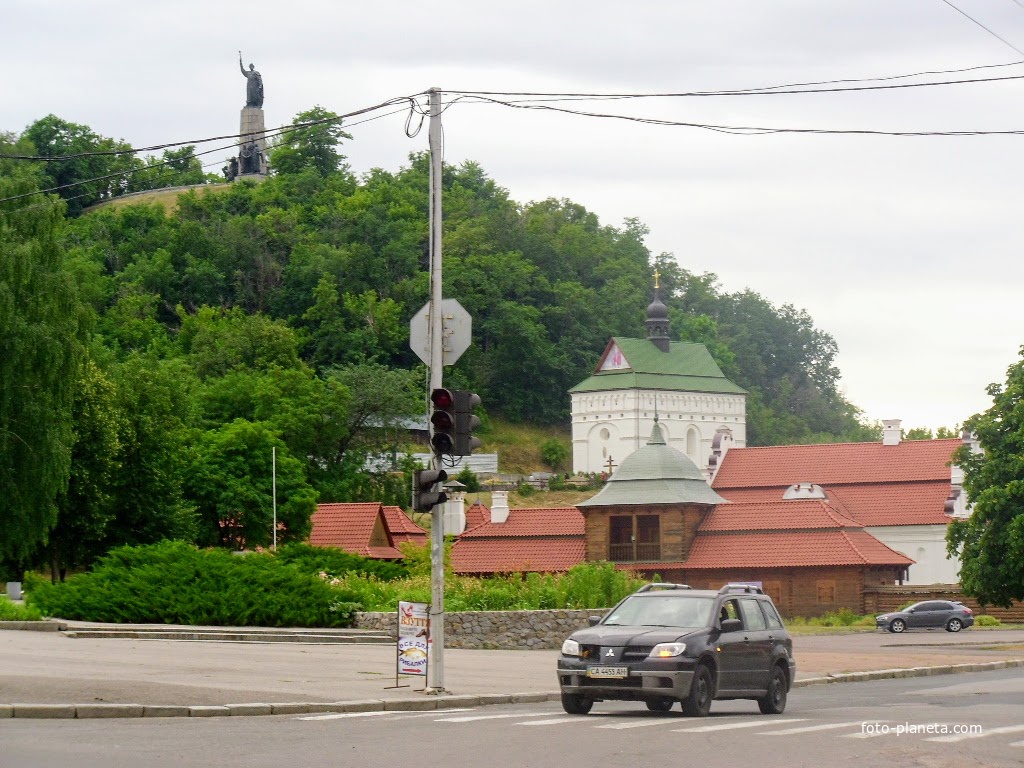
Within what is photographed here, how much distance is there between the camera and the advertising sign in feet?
68.7

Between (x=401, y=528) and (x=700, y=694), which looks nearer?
(x=700, y=694)

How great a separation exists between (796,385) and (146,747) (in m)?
176

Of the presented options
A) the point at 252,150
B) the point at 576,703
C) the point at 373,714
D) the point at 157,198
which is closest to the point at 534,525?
the point at 576,703

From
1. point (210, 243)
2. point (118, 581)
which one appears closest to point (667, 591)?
point (118, 581)

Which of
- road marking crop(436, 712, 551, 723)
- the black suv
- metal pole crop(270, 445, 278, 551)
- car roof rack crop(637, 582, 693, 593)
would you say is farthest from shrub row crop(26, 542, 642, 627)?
metal pole crop(270, 445, 278, 551)

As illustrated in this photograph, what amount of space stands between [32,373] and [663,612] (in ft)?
106

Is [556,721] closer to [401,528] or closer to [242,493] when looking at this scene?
[242,493]

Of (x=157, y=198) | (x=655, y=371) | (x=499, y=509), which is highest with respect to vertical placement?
(x=157, y=198)

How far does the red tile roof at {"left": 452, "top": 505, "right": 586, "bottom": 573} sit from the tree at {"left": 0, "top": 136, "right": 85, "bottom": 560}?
3105 centimetres

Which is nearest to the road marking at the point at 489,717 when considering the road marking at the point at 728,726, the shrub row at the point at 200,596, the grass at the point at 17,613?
the road marking at the point at 728,726

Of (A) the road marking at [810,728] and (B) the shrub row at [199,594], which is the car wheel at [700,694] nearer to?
(A) the road marking at [810,728]

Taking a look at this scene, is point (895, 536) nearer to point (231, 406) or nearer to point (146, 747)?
point (231, 406)

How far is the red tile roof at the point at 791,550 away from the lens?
2867 inches

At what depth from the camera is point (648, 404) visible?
127062 mm
